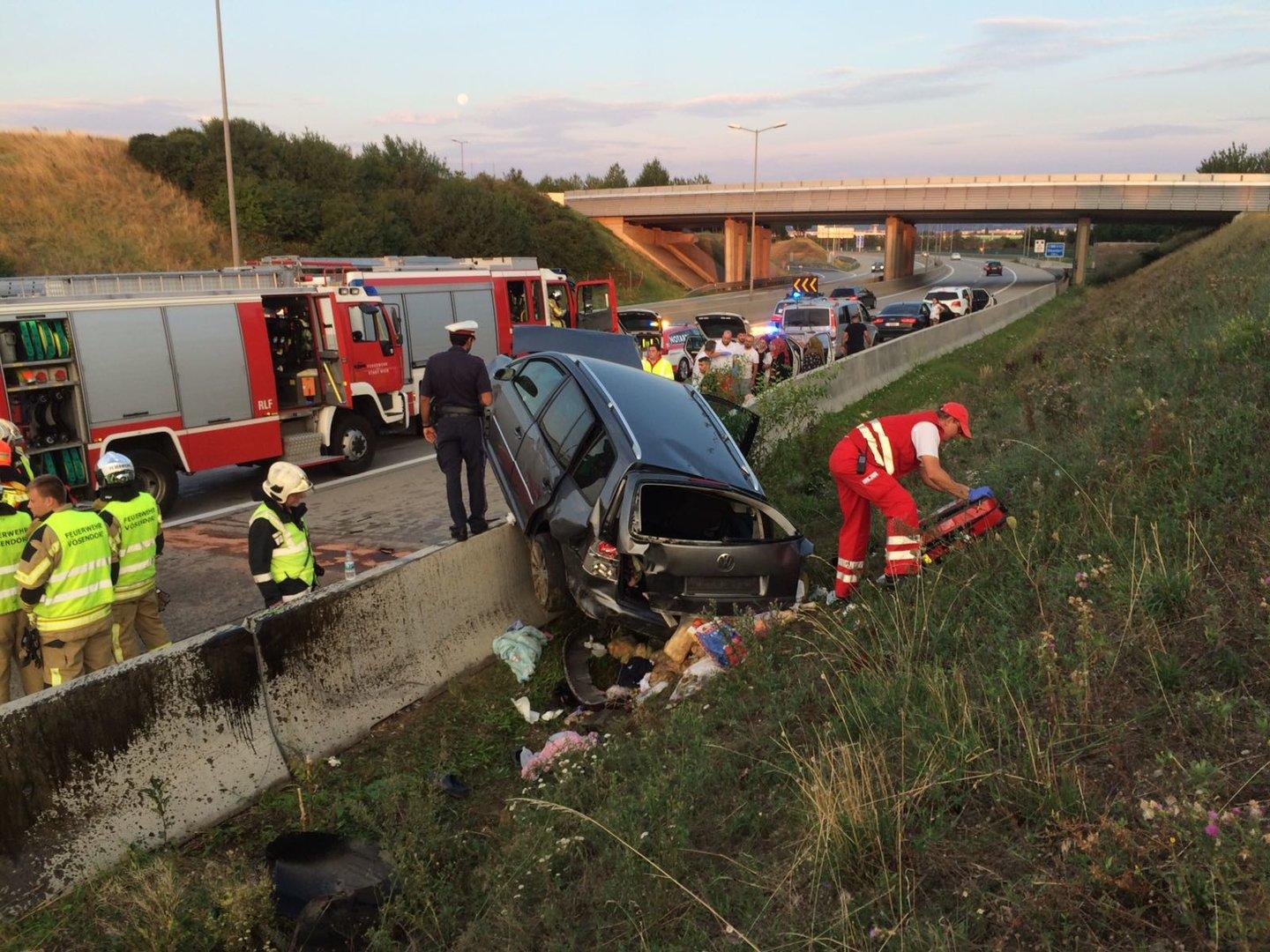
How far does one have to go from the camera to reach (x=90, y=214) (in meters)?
35.9

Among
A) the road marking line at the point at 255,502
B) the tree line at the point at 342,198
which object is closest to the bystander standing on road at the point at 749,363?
the road marking line at the point at 255,502

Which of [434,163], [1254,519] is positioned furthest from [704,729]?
[434,163]

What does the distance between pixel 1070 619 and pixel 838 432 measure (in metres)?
9.68

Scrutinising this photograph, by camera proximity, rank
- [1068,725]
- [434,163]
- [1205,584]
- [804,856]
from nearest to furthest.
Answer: [804,856], [1068,725], [1205,584], [434,163]

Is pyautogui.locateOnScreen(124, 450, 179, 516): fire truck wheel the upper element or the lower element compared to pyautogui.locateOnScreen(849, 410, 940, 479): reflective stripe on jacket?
lower

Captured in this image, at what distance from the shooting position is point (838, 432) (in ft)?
45.6

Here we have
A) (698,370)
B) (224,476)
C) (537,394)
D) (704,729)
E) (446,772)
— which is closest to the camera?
(704,729)

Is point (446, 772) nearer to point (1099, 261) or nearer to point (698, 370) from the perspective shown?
point (698, 370)

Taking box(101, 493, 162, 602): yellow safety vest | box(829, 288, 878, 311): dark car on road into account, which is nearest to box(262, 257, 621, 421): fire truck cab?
box(101, 493, 162, 602): yellow safety vest

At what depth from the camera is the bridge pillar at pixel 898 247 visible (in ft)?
236

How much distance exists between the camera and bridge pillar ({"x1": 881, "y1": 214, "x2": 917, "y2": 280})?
71.9m

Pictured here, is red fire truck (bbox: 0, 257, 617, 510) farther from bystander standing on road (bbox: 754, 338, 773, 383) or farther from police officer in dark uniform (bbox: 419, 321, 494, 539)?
bystander standing on road (bbox: 754, 338, 773, 383)

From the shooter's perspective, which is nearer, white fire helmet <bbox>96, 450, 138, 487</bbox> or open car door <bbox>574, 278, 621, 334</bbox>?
white fire helmet <bbox>96, 450, 138, 487</bbox>

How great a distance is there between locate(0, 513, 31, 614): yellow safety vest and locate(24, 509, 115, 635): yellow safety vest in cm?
36
